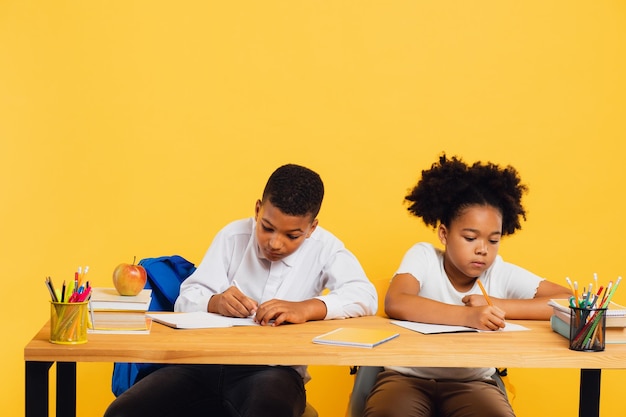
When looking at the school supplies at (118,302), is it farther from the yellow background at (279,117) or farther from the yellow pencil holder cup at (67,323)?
the yellow background at (279,117)

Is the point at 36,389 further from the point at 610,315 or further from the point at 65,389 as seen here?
the point at 610,315

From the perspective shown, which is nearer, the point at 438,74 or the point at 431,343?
the point at 431,343

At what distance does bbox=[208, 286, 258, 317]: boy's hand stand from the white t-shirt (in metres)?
0.58

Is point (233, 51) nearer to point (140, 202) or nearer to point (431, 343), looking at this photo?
point (140, 202)

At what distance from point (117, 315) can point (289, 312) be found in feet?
1.67

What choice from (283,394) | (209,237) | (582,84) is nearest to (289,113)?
(209,237)

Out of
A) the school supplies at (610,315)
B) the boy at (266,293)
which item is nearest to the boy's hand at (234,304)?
the boy at (266,293)

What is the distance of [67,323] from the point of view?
7.37ft

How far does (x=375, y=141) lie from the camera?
403cm

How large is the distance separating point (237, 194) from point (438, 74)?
3.45 feet

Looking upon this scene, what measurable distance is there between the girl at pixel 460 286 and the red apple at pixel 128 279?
0.79 metres

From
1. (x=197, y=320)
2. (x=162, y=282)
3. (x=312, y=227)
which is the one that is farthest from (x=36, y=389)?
(x=312, y=227)

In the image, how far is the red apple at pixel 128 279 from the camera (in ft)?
8.02

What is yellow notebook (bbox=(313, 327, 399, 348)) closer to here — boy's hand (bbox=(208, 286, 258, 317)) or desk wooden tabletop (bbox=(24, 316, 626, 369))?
desk wooden tabletop (bbox=(24, 316, 626, 369))
